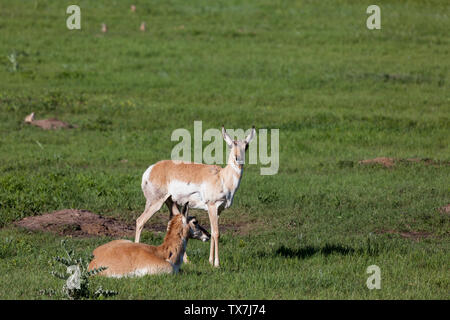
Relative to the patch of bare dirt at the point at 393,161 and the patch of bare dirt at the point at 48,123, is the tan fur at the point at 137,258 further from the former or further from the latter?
the patch of bare dirt at the point at 48,123

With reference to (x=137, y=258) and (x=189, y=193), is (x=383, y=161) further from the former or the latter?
(x=137, y=258)

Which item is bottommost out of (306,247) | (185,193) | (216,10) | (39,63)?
(306,247)

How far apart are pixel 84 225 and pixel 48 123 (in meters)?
11.2

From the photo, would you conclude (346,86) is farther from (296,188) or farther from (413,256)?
(413,256)

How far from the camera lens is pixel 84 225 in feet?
49.9

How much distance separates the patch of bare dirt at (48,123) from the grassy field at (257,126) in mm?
346

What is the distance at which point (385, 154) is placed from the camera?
2273 cm

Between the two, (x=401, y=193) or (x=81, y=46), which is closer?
(x=401, y=193)

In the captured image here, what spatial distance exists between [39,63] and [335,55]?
13721 mm

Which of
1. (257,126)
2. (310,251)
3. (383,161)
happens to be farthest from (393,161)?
(310,251)

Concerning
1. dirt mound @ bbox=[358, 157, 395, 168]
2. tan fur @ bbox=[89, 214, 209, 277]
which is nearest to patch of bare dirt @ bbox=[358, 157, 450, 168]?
dirt mound @ bbox=[358, 157, 395, 168]

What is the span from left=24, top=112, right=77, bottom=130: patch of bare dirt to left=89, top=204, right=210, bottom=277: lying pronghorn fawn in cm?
1485

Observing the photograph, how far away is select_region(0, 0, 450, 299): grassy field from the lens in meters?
12.0
